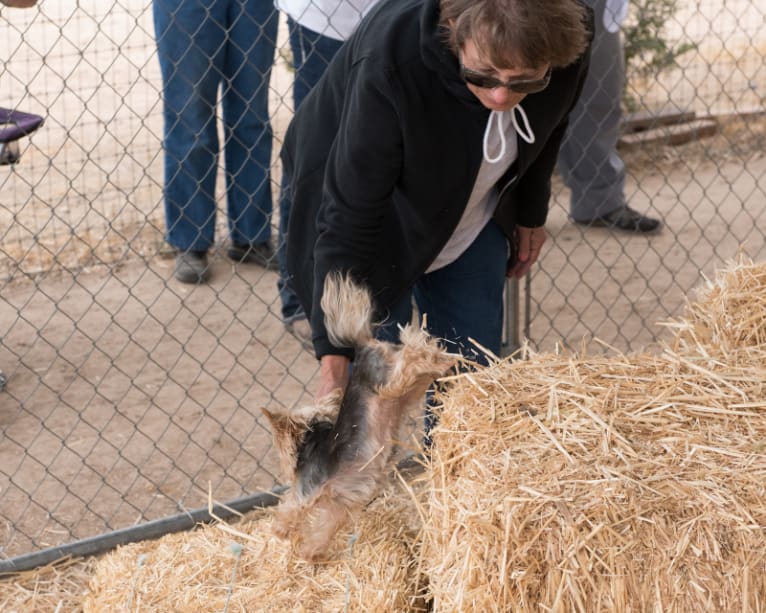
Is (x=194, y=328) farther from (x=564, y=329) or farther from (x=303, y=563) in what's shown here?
(x=303, y=563)

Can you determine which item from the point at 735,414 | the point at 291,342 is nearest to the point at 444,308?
the point at 735,414

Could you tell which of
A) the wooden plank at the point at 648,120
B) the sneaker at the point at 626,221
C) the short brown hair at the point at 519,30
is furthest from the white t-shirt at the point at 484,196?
the wooden plank at the point at 648,120

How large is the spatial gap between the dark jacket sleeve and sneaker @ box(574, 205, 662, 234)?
316cm

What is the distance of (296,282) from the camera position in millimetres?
2273

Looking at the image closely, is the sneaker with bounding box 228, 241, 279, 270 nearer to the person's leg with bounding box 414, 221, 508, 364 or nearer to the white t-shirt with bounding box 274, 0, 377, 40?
the white t-shirt with bounding box 274, 0, 377, 40

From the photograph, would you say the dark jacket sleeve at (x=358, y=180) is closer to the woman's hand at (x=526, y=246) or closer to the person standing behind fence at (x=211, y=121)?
the woman's hand at (x=526, y=246)

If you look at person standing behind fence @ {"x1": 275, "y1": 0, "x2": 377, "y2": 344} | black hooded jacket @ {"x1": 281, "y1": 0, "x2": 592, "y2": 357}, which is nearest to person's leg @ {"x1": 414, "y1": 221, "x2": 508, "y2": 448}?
black hooded jacket @ {"x1": 281, "y1": 0, "x2": 592, "y2": 357}

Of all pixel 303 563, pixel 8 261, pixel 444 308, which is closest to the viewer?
pixel 303 563

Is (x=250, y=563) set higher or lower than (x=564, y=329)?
higher

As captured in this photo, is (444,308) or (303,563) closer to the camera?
(303,563)

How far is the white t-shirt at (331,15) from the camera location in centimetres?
319

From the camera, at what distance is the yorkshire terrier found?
1.76 meters

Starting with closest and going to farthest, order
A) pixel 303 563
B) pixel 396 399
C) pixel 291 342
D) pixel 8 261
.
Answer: pixel 396 399, pixel 303 563, pixel 291 342, pixel 8 261

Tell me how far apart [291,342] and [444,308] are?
1.63m
